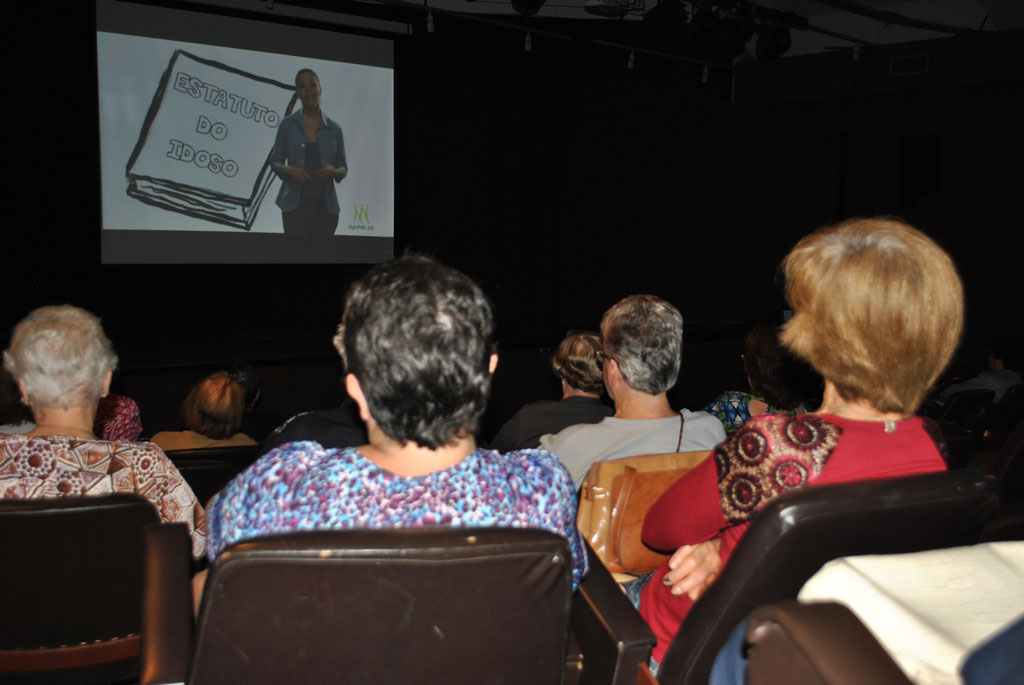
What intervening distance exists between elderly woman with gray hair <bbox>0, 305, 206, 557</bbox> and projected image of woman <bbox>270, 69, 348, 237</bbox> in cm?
560

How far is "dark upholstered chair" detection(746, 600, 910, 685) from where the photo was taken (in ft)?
2.02

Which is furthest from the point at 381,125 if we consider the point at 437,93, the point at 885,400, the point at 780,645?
the point at 780,645

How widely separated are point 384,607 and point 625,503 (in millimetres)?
716

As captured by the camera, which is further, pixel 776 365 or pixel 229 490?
pixel 776 365

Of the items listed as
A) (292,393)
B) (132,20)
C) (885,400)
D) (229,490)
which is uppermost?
(132,20)

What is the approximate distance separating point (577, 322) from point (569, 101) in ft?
8.28

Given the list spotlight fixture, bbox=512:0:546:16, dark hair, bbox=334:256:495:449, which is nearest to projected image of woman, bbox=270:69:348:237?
spotlight fixture, bbox=512:0:546:16

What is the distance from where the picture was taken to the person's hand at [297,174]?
7185mm

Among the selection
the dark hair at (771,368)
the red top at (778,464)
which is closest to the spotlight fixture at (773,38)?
the dark hair at (771,368)

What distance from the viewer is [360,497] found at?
3.52ft

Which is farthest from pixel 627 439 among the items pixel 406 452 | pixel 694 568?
pixel 406 452

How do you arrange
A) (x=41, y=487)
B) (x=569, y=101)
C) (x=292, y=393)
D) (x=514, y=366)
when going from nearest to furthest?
(x=41, y=487), (x=292, y=393), (x=514, y=366), (x=569, y=101)

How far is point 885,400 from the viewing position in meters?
1.29

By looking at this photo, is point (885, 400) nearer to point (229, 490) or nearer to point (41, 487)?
point (229, 490)
